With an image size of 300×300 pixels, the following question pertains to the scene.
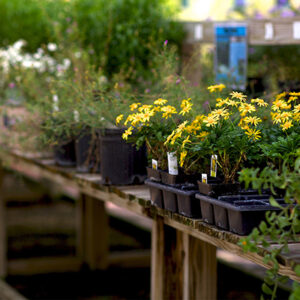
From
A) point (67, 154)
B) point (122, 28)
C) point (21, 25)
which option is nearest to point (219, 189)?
point (67, 154)

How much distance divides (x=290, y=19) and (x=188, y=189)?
8.61ft

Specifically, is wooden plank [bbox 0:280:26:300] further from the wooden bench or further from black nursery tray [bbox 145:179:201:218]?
black nursery tray [bbox 145:179:201:218]

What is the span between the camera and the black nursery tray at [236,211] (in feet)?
6.74

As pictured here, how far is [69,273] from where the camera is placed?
542 centimetres

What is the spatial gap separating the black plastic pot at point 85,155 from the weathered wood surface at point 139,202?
61 mm

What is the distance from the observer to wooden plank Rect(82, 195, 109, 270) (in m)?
5.44

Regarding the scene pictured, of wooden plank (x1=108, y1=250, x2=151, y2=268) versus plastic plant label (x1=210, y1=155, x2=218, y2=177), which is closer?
plastic plant label (x1=210, y1=155, x2=218, y2=177)

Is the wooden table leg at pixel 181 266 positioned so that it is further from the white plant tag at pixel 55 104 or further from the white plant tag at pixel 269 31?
the white plant tag at pixel 269 31

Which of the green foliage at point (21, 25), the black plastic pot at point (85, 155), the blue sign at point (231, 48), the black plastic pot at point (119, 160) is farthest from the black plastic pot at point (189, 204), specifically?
the green foliage at point (21, 25)

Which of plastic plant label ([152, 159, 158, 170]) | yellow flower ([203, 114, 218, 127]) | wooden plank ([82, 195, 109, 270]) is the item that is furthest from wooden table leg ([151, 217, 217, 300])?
wooden plank ([82, 195, 109, 270])

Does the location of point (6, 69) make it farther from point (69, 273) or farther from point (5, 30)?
point (69, 273)

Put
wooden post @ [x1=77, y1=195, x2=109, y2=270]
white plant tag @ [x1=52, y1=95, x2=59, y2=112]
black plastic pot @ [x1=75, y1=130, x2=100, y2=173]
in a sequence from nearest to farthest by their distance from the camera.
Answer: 1. black plastic pot @ [x1=75, y1=130, x2=100, y2=173]
2. white plant tag @ [x1=52, y1=95, x2=59, y2=112]
3. wooden post @ [x1=77, y1=195, x2=109, y2=270]

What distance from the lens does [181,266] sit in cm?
283

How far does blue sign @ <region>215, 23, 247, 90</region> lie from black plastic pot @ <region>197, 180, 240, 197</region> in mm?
2553
